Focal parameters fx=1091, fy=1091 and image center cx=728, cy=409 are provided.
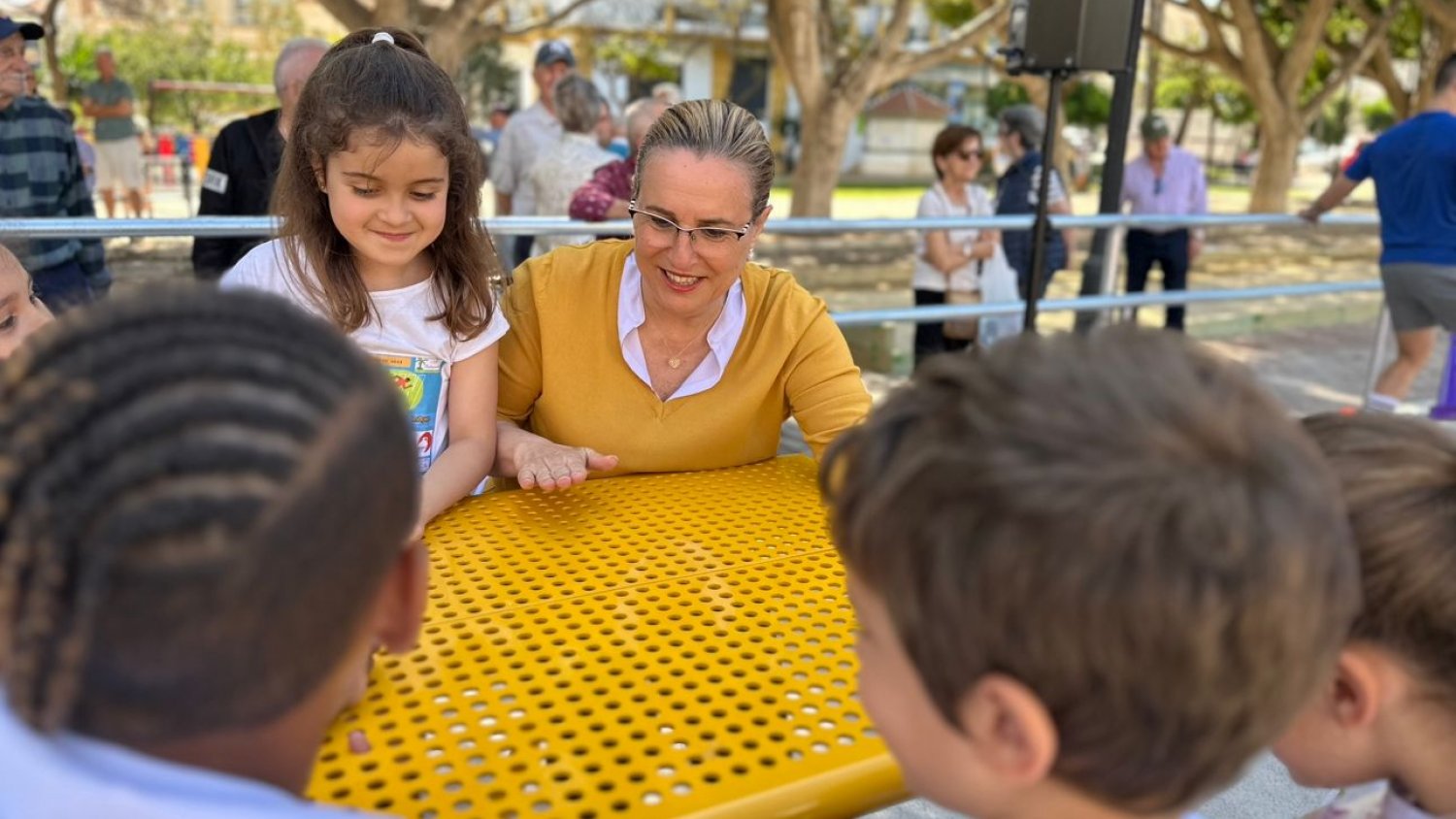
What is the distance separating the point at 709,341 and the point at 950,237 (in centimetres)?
376

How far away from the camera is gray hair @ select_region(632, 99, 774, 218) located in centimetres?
197

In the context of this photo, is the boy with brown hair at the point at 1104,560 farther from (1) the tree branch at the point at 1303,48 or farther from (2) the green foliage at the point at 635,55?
(2) the green foliage at the point at 635,55

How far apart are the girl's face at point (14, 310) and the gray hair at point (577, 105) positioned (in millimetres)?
3425

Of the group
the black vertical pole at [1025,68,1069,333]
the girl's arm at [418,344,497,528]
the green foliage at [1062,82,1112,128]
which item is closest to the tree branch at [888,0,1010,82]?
the black vertical pole at [1025,68,1069,333]

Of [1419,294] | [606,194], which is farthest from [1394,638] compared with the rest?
[1419,294]

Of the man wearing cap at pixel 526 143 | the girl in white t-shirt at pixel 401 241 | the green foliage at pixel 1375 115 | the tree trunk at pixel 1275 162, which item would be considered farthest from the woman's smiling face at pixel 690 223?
the green foliage at pixel 1375 115

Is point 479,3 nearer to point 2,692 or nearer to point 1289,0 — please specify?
point 2,692

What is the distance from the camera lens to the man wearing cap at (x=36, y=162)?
392 cm

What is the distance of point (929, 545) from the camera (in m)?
0.73

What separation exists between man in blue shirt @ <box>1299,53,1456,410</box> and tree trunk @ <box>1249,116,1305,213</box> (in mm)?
10275

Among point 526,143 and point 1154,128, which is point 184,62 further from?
point 1154,128

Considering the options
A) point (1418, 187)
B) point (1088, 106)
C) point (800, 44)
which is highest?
point (1088, 106)

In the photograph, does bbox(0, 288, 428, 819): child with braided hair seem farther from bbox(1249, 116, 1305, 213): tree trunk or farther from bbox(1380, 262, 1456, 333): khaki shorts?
bbox(1249, 116, 1305, 213): tree trunk

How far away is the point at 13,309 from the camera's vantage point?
6.38 feet
